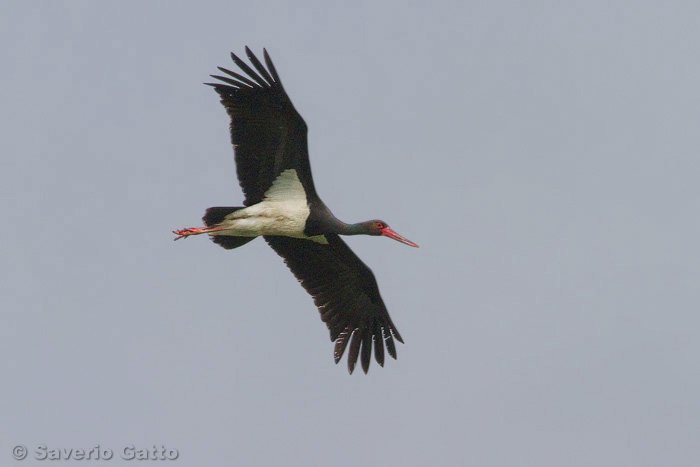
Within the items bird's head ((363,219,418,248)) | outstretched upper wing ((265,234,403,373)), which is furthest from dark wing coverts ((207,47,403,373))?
bird's head ((363,219,418,248))

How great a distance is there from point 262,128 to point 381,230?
9.13ft

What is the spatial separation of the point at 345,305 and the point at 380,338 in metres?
0.81

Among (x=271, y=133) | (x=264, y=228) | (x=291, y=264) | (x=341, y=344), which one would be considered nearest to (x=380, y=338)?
(x=341, y=344)

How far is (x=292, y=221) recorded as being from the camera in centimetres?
1473

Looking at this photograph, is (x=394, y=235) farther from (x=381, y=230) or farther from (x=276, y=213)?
(x=276, y=213)

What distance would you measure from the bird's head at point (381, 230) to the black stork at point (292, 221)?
0.02m

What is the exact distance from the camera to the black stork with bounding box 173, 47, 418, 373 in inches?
546

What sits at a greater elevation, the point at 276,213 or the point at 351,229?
the point at 276,213

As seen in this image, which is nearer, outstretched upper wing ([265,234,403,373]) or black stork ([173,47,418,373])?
black stork ([173,47,418,373])

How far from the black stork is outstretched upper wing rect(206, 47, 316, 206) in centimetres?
1

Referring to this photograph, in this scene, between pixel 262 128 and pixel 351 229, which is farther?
pixel 351 229

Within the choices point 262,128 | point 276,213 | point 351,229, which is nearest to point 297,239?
point 351,229

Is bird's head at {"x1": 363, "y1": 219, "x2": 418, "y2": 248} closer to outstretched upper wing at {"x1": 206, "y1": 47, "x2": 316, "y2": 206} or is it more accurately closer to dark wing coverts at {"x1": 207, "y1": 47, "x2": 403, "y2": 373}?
dark wing coverts at {"x1": 207, "y1": 47, "x2": 403, "y2": 373}

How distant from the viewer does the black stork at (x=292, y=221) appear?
1386 cm
